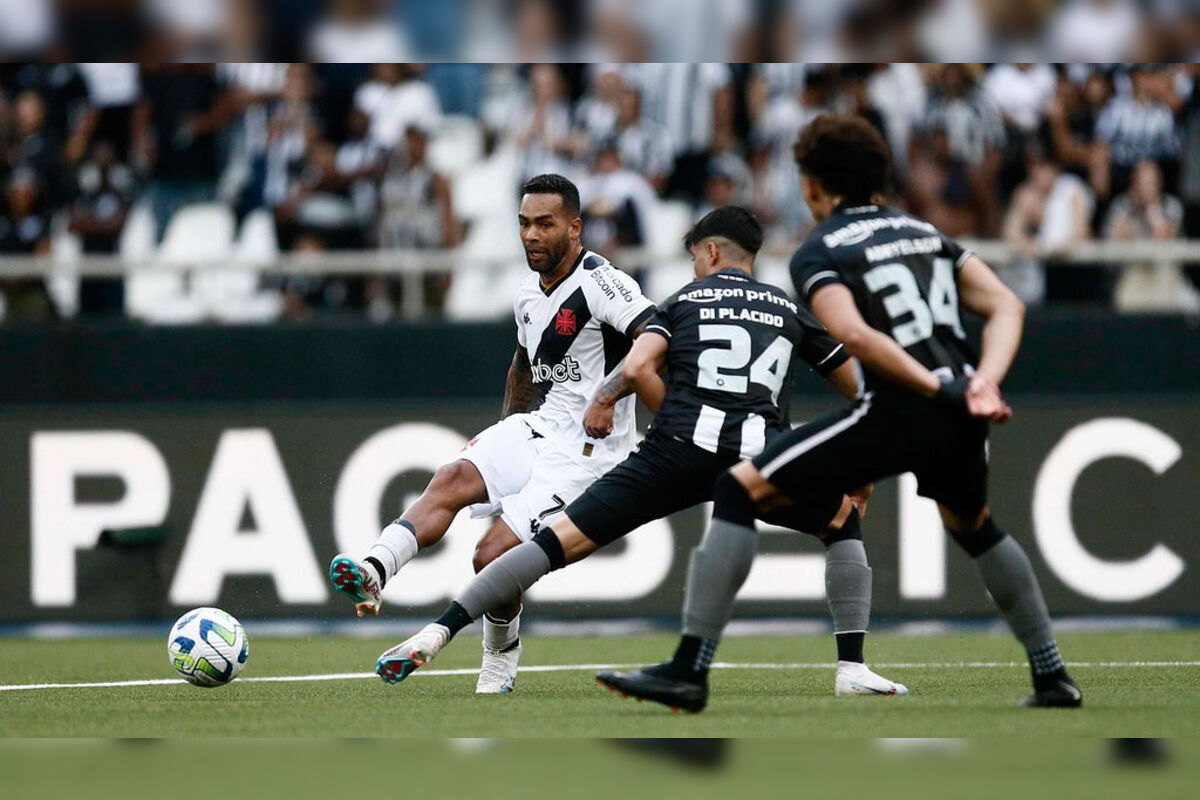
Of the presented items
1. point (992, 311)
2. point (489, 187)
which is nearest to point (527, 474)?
point (992, 311)

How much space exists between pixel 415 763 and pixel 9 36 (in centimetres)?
510

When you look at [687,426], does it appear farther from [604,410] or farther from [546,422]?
[546,422]

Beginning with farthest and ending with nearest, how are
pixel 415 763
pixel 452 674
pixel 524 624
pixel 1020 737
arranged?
pixel 524 624 → pixel 452 674 → pixel 1020 737 → pixel 415 763

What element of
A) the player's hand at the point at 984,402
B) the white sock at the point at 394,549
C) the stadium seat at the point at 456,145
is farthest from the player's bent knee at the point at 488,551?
the stadium seat at the point at 456,145

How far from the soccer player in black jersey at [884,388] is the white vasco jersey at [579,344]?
171 centimetres

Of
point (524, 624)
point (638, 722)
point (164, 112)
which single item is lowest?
point (524, 624)

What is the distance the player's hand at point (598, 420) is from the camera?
26.9 ft

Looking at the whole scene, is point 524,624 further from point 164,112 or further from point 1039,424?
point 164,112

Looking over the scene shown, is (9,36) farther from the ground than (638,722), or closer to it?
farther from the ground

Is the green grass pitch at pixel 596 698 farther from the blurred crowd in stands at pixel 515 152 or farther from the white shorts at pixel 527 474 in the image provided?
the blurred crowd in stands at pixel 515 152

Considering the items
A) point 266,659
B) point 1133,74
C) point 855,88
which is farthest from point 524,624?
point 1133,74

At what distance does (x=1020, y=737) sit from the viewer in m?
6.13

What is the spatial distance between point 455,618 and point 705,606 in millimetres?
1378

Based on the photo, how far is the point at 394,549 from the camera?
8.32 meters
